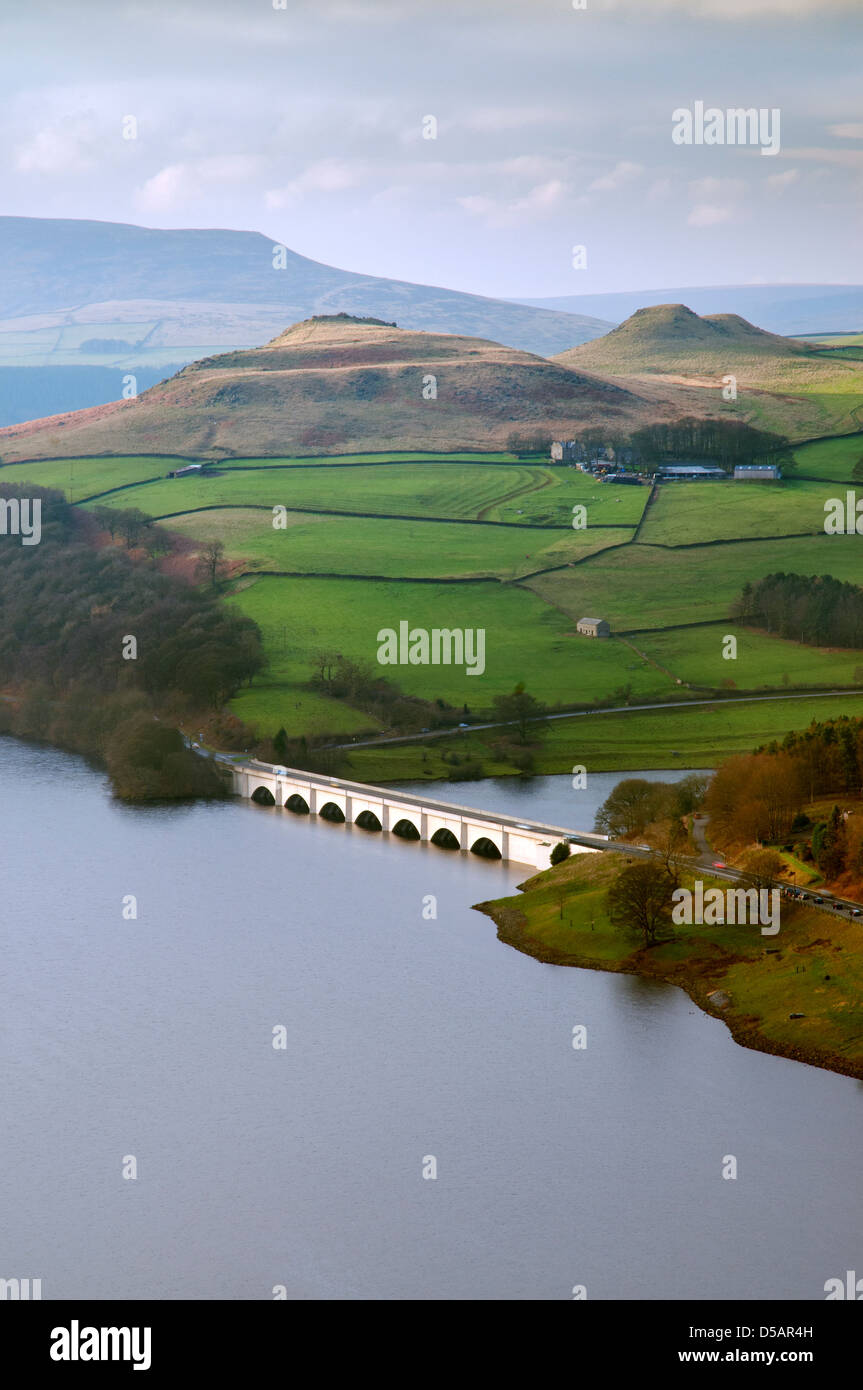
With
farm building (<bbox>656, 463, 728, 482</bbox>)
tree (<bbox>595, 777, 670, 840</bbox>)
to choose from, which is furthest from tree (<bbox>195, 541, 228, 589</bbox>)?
tree (<bbox>595, 777, 670, 840</bbox>)

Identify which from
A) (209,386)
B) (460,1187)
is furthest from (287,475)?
(460,1187)

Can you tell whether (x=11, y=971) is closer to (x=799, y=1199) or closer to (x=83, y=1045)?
(x=83, y=1045)

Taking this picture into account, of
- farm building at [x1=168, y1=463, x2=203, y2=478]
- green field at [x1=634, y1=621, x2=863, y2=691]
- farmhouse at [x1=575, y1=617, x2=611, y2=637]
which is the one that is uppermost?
farm building at [x1=168, y1=463, x2=203, y2=478]

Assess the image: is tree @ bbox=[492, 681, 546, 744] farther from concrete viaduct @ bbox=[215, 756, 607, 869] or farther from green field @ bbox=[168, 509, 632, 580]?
green field @ bbox=[168, 509, 632, 580]

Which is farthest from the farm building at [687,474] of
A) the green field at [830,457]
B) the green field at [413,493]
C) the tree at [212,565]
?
the tree at [212,565]

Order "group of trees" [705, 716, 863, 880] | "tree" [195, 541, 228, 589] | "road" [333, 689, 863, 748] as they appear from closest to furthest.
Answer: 1. "group of trees" [705, 716, 863, 880]
2. "road" [333, 689, 863, 748]
3. "tree" [195, 541, 228, 589]

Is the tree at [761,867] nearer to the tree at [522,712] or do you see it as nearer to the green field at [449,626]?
the tree at [522,712]
